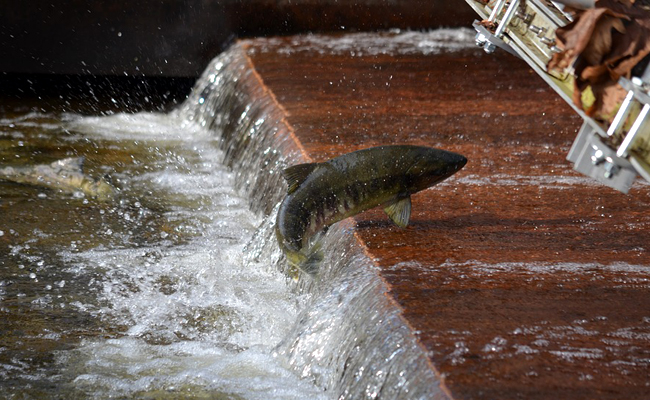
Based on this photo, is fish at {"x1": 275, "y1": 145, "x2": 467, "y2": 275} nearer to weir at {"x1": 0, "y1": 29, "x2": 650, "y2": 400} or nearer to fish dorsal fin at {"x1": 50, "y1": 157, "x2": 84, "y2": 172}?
weir at {"x1": 0, "y1": 29, "x2": 650, "y2": 400}

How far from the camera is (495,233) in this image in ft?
12.4

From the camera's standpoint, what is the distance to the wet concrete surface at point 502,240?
107 inches

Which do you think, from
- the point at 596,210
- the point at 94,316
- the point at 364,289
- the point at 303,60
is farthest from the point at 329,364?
the point at 303,60

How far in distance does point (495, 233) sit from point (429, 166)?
0.47m

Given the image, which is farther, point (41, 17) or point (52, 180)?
point (41, 17)

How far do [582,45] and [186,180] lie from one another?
12.7ft

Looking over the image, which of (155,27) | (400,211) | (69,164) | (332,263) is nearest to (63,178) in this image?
(69,164)

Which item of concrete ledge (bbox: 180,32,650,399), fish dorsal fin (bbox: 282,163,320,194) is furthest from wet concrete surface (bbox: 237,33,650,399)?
fish dorsal fin (bbox: 282,163,320,194)

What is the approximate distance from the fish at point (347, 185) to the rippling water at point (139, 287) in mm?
591

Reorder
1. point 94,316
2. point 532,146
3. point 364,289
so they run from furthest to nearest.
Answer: point 532,146, point 94,316, point 364,289

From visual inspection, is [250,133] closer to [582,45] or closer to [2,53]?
[2,53]

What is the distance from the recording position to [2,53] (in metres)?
7.75

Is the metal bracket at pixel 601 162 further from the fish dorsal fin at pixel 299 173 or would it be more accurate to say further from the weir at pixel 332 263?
the fish dorsal fin at pixel 299 173

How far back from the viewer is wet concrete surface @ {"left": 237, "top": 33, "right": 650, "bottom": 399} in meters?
2.73
